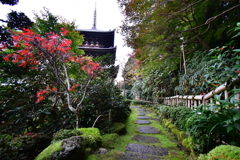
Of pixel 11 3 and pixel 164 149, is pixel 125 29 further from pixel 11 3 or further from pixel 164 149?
pixel 164 149

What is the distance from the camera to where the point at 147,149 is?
219cm

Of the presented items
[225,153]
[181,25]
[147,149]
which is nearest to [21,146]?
[147,149]

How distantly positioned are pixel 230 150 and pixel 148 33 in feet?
11.9

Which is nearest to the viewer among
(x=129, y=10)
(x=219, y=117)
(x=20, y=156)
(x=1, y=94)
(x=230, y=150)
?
(x=230, y=150)

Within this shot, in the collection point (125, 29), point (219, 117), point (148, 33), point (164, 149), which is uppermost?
point (125, 29)

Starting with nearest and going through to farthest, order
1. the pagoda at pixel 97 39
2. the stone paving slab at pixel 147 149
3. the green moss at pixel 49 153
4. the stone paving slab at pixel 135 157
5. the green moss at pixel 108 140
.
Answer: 1. the green moss at pixel 49 153
2. the stone paving slab at pixel 135 157
3. the stone paving slab at pixel 147 149
4. the green moss at pixel 108 140
5. the pagoda at pixel 97 39

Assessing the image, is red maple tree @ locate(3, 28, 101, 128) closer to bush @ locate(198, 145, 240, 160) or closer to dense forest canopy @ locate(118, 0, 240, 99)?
dense forest canopy @ locate(118, 0, 240, 99)

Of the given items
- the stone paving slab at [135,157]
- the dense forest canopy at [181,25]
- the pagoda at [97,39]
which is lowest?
the stone paving slab at [135,157]

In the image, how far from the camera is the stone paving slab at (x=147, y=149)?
80.3 inches

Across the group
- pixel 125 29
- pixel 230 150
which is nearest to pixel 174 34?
pixel 125 29

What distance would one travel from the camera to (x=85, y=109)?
10.8 ft

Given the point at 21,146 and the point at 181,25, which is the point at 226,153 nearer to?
the point at 21,146

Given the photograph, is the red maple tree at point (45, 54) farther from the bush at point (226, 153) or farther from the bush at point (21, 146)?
the bush at point (226, 153)

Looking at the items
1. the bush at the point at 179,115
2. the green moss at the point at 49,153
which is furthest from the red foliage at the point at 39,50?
the bush at the point at 179,115
